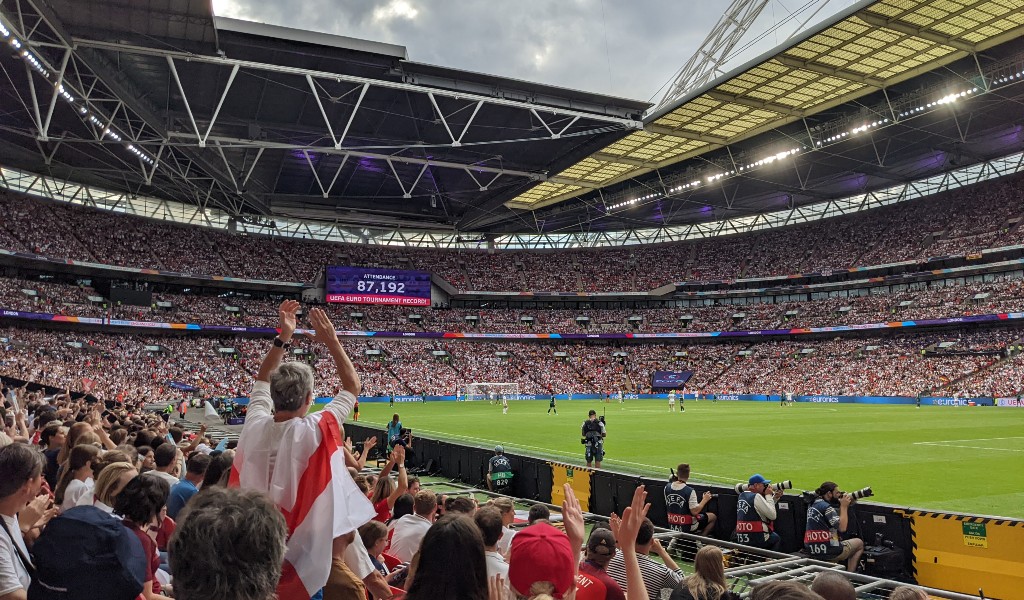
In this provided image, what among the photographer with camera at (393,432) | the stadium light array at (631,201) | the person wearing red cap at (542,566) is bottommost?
the photographer with camera at (393,432)

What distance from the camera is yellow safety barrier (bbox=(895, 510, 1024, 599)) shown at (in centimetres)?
838

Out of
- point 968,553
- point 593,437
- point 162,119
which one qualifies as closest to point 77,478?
point 968,553

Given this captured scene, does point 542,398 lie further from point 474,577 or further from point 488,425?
point 474,577

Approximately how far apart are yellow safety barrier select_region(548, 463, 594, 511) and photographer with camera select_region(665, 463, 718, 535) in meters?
2.79

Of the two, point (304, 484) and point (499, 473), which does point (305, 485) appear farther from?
point (499, 473)

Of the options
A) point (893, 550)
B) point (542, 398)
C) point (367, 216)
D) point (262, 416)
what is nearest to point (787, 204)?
point (542, 398)

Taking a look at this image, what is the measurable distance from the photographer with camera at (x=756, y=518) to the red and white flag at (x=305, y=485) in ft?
24.7

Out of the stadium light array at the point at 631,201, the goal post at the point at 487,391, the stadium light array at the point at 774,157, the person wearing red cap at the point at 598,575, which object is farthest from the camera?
the goal post at the point at 487,391

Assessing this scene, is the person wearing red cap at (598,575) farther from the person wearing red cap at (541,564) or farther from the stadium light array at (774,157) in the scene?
the stadium light array at (774,157)

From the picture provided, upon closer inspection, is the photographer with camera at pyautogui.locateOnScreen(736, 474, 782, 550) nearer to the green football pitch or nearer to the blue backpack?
the green football pitch

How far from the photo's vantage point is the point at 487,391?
6444 centimetres

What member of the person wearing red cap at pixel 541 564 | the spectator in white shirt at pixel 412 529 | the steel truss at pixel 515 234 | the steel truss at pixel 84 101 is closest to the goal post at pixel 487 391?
the steel truss at pixel 515 234

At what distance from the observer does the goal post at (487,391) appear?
6269cm

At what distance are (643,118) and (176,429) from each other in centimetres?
2957
